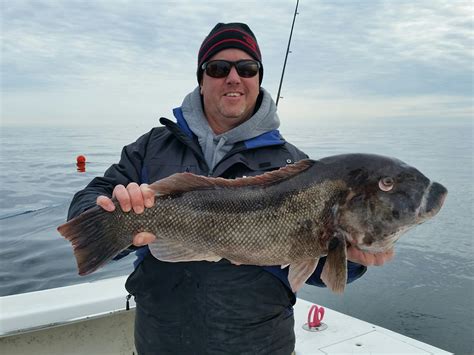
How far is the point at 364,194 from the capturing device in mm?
2518

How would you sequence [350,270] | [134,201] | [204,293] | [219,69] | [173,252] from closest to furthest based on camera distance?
[134,201]
[173,252]
[204,293]
[350,270]
[219,69]

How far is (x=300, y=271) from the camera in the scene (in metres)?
2.62

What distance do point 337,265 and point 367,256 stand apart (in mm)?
223

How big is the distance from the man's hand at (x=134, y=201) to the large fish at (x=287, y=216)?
4 centimetres

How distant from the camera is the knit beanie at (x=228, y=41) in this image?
3318mm

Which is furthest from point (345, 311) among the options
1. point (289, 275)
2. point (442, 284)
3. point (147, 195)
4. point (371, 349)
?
point (147, 195)

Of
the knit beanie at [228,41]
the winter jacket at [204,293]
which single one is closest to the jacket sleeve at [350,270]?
the winter jacket at [204,293]

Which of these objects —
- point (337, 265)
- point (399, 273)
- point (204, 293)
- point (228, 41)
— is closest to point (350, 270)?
point (337, 265)

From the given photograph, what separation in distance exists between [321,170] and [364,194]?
28 centimetres

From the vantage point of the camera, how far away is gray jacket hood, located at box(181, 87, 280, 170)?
308 centimetres

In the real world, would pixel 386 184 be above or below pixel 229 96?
below

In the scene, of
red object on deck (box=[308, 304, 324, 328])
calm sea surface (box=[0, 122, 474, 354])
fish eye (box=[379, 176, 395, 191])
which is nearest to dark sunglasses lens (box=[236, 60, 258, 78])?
fish eye (box=[379, 176, 395, 191])

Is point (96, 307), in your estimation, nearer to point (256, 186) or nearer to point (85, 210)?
point (85, 210)

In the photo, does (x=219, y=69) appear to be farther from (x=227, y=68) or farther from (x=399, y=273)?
(x=399, y=273)
